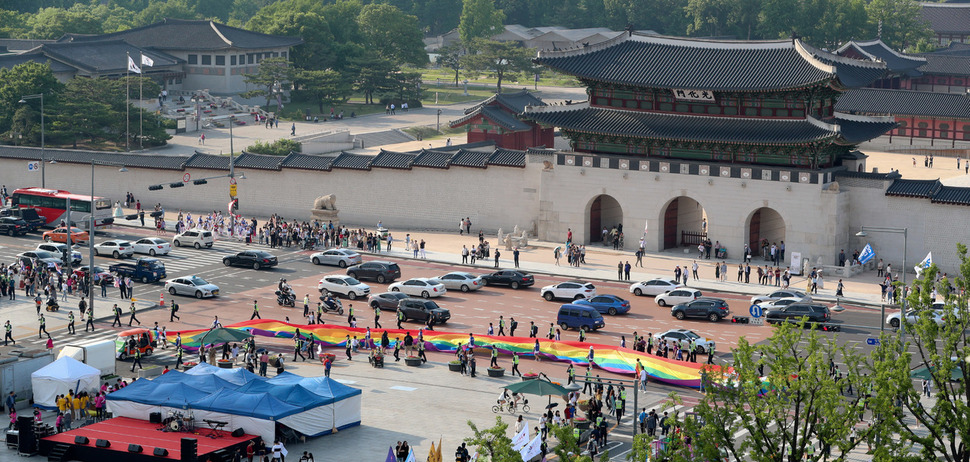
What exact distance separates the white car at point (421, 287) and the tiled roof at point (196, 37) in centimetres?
8760

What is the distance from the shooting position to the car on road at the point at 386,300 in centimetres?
8369

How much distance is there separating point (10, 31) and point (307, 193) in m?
94.8

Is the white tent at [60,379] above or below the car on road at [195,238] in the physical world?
below

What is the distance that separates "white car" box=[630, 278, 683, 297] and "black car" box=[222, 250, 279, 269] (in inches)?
988

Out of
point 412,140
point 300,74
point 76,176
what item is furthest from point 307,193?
point 300,74

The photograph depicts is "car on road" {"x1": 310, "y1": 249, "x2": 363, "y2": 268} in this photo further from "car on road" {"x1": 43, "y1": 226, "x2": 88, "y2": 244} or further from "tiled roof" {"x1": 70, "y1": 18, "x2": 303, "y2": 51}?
"tiled roof" {"x1": 70, "y1": 18, "x2": 303, "y2": 51}

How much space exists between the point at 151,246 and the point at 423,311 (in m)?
27.4

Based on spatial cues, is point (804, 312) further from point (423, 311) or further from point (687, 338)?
point (423, 311)

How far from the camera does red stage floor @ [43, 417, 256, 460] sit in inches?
2215

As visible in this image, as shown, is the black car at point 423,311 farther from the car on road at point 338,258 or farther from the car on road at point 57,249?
the car on road at point 57,249

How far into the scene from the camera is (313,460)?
5556 centimetres

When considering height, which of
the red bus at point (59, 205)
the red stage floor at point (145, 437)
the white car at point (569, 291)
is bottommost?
the red stage floor at point (145, 437)

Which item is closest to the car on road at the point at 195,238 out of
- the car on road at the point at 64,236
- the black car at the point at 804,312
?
the car on road at the point at 64,236

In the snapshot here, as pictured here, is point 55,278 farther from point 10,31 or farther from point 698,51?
point 10,31
